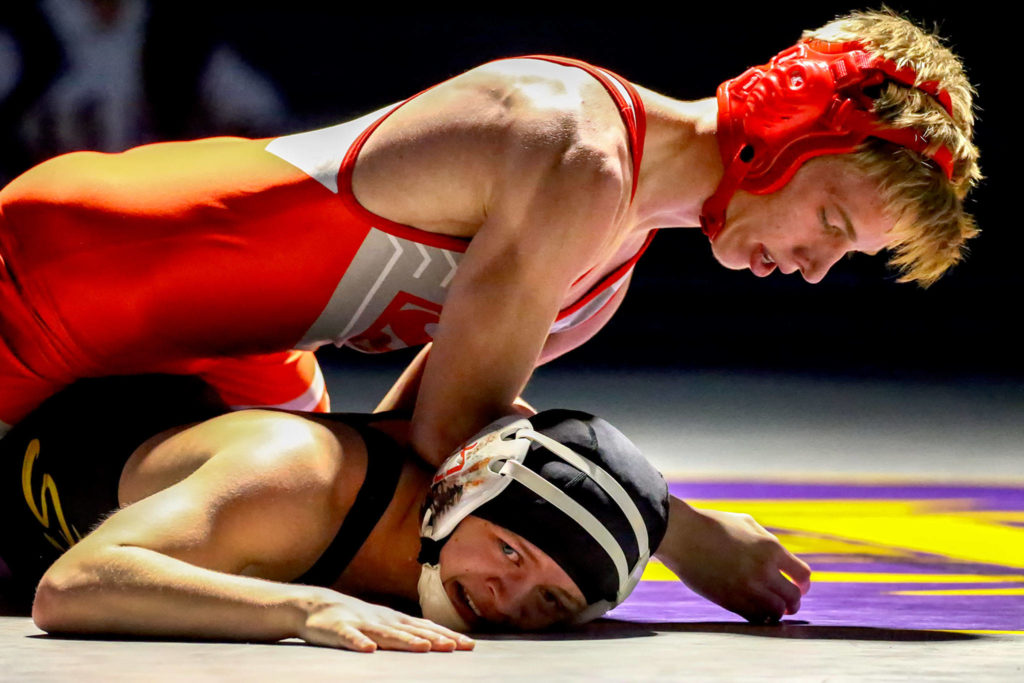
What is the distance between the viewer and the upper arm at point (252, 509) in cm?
209

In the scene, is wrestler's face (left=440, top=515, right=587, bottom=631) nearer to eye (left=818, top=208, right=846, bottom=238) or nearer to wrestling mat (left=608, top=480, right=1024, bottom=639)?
wrestling mat (left=608, top=480, right=1024, bottom=639)

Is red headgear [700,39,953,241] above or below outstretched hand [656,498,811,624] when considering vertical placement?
above

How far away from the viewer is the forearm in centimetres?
204

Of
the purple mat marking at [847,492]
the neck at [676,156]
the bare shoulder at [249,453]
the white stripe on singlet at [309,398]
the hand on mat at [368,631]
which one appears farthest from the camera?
the purple mat marking at [847,492]

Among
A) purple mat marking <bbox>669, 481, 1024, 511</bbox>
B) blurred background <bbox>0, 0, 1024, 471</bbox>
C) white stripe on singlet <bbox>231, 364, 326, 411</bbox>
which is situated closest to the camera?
white stripe on singlet <bbox>231, 364, 326, 411</bbox>

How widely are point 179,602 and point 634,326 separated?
15.5 ft

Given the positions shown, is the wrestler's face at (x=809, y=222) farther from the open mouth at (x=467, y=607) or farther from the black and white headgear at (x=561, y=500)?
the open mouth at (x=467, y=607)

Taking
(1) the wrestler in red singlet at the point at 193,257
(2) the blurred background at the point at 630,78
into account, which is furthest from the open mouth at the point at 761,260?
(2) the blurred background at the point at 630,78

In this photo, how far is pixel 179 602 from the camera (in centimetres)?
204

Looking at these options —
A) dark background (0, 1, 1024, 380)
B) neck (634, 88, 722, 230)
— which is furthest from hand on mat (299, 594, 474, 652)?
dark background (0, 1, 1024, 380)

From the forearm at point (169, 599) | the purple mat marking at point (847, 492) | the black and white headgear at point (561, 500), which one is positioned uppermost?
the black and white headgear at point (561, 500)

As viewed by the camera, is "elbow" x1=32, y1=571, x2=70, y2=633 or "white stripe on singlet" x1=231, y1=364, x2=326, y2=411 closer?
"elbow" x1=32, y1=571, x2=70, y2=633

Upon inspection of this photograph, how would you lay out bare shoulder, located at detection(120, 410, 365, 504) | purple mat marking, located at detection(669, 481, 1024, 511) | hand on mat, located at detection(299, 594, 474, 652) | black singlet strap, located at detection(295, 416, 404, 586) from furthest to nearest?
purple mat marking, located at detection(669, 481, 1024, 511)
black singlet strap, located at detection(295, 416, 404, 586)
bare shoulder, located at detection(120, 410, 365, 504)
hand on mat, located at detection(299, 594, 474, 652)

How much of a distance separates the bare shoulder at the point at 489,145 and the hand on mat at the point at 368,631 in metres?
0.74
